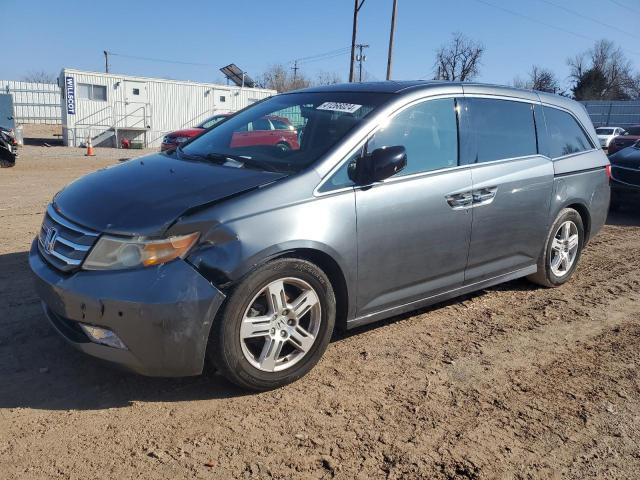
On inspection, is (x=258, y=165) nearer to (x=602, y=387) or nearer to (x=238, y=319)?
(x=238, y=319)

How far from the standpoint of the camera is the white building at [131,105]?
25.6 m

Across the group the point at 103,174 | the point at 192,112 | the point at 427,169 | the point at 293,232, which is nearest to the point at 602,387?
the point at 427,169

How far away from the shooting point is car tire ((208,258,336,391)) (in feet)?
9.45

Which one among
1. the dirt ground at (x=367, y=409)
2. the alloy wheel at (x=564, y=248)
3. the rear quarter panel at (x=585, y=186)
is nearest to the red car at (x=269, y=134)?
the dirt ground at (x=367, y=409)

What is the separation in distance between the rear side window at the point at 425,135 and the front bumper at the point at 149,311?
1526mm

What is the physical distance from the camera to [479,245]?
409cm

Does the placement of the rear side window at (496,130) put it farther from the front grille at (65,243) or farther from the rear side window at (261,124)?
the front grille at (65,243)

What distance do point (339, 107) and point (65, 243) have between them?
80.0 inches

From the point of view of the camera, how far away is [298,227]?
10.0 ft

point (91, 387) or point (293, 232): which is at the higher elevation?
point (293, 232)

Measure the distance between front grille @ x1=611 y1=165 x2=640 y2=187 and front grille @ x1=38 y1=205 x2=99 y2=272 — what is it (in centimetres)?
875

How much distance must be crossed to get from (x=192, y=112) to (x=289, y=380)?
2862 centimetres

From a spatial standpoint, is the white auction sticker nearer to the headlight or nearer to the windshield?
the windshield

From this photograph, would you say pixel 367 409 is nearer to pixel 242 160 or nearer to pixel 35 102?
pixel 242 160
